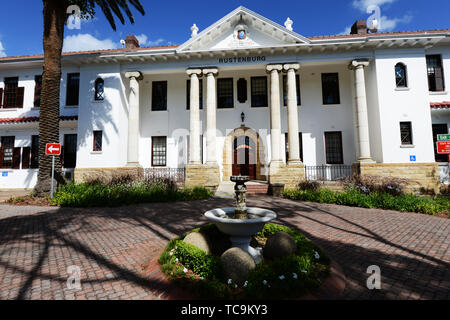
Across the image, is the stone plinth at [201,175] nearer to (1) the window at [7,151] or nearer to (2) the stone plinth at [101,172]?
(2) the stone plinth at [101,172]

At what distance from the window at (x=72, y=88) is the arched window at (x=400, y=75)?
2157 cm

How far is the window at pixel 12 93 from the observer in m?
16.5

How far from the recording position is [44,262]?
13.9 feet

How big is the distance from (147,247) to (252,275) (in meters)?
2.89

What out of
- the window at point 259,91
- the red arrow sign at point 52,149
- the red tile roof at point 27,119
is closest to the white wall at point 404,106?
the window at point 259,91

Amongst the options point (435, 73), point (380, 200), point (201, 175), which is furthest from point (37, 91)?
point (435, 73)

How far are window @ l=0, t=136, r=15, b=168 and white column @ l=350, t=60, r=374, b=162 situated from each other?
24.2 meters

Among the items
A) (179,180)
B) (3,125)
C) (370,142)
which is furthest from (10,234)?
(370,142)

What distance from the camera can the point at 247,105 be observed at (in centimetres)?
1608

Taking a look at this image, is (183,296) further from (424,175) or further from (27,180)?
(27,180)

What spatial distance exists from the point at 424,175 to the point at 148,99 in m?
18.6

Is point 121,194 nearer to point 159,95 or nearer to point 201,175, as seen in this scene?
point 201,175

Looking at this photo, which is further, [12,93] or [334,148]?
[12,93]

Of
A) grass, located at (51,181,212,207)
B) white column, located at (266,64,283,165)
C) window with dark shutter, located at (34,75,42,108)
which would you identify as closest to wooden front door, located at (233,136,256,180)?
white column, located at (266,64,283,165)
